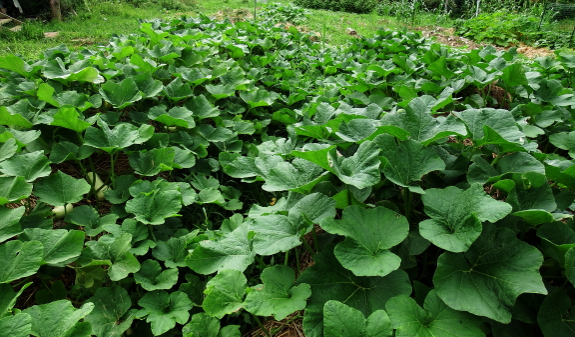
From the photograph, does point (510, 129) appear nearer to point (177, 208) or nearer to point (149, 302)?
point (177, 208)

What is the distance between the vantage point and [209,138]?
2541 mm

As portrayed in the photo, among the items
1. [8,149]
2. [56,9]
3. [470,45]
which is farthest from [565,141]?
[56,9]

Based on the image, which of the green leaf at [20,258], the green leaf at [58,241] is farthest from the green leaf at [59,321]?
the green leaf at [58,241]

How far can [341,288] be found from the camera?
47.1 inches

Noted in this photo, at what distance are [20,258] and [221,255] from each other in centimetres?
75

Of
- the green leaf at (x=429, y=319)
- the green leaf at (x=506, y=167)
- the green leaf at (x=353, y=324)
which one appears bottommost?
the green leaf at (x=429, y=319)

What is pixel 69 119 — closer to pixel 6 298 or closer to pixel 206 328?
pixel 6 298

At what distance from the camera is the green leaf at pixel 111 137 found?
195cm

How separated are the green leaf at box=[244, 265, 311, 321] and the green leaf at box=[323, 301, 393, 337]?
0.12 metres

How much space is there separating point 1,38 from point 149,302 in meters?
7.68

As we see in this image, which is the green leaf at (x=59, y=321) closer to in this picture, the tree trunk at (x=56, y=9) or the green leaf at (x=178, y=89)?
the green leaf at (x=178, y=89)

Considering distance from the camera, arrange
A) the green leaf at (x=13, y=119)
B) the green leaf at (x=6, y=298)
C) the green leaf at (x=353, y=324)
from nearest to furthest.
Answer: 1. the green leaf at (x=353, y=324)
2. the green leaf at (x=6, y=298)
3. the green leaf at (x=13, y=119)

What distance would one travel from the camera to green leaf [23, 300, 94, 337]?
1.17 meters

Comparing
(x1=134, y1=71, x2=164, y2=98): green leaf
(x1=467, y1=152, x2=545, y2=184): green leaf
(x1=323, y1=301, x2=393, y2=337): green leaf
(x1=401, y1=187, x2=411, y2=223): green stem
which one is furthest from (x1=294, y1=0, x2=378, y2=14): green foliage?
(x1=323, y1=301, x2=393, y2=337): green leaf
